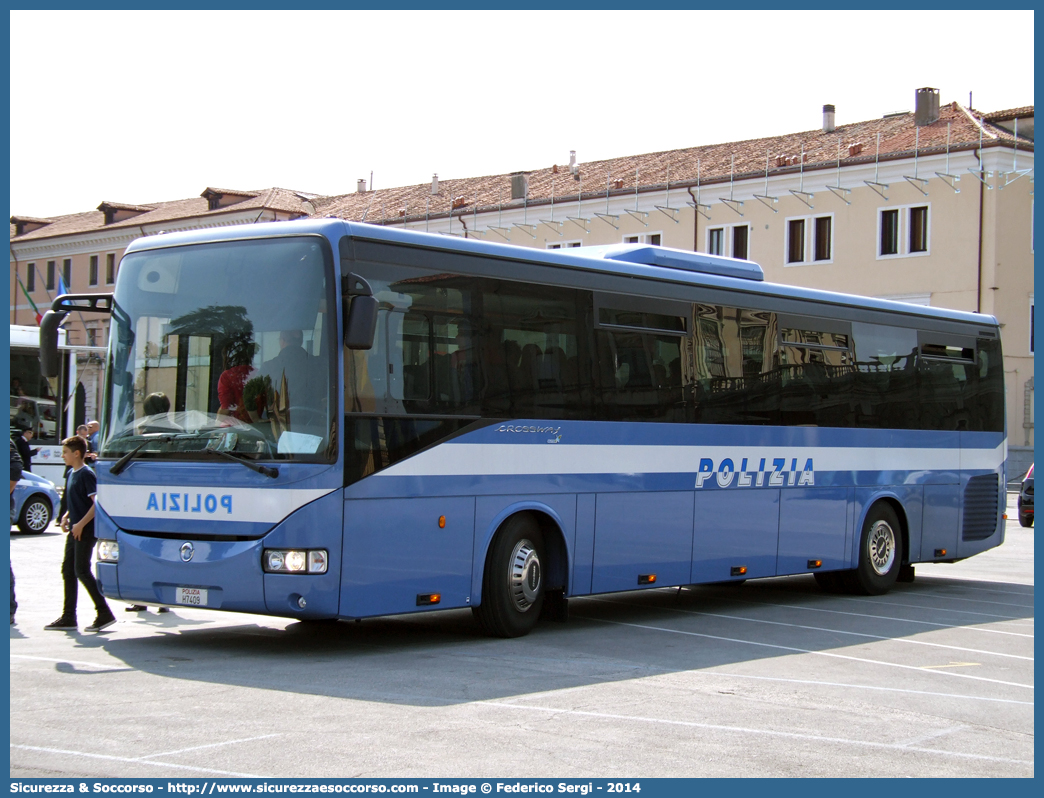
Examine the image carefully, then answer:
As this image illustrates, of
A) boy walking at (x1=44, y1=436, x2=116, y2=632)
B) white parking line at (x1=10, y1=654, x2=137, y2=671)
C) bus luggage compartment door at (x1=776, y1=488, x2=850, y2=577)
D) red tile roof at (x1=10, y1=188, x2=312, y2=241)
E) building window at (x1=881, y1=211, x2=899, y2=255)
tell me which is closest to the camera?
white parking line at (x1=10, y1=654, x2=137, y2=671)

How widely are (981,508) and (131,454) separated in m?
12.0

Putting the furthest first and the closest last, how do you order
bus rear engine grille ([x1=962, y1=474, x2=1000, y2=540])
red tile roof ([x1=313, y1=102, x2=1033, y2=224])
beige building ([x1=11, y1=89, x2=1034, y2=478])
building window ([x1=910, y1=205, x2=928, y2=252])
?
red tile roof ([x1=313, y1=102, x2=1033, y2=224]) → building window ([x1=910, y1=205, x2=928, y2=252]) → beige building ([x1=11, y1=89, x2=1034, y2=478]) → bus rear engine grille ([x1=962, y1=474, x2=1000, y2=540])

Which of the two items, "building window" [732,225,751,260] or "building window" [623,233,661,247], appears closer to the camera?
"building window" [732,225,751,260]

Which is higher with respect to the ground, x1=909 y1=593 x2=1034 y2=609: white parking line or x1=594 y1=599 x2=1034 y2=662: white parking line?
x1=594 y1=599 x2=1034 y2=662: white parking line

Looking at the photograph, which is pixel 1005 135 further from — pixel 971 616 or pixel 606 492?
pixel 606 492

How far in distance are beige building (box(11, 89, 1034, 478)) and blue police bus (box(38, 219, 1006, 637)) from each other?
31467mm

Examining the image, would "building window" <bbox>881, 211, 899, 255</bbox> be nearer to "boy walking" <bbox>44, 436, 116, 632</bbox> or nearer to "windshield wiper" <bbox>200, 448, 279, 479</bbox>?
"boy walking" <bbox>44, 436, 116, 632</bbox>

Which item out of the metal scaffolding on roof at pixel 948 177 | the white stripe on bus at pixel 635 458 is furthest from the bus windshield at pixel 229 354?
the metal scaffolding on roof at pixel 948 177

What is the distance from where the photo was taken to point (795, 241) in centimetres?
5175

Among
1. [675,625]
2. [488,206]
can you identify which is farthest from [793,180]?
[675,625]

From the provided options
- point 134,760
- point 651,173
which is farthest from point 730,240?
point 134,760

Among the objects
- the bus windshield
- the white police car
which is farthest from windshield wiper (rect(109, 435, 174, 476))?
the white police car

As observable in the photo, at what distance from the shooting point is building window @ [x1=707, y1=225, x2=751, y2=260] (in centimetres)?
5309

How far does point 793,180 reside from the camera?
51.7m
